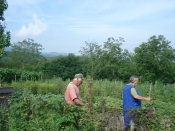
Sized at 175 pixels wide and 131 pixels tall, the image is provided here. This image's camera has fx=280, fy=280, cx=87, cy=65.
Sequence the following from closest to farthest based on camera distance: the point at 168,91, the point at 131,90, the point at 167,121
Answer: the point at 167,121 < the point at 131,90 < the point at 168,91

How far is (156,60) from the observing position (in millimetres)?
24531

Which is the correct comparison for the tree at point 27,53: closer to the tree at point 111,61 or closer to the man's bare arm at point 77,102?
the tree at point 111,61

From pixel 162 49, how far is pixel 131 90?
68.1 ft

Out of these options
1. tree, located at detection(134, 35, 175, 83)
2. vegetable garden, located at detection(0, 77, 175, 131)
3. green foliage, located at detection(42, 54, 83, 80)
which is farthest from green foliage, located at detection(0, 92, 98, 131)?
green foliage, located at detection(42, 54, 83, 80)

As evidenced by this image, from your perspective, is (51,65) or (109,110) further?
(51,65)

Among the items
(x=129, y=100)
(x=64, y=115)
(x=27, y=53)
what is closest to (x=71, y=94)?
(x=64, y=115)

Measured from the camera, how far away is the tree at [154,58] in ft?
80.4

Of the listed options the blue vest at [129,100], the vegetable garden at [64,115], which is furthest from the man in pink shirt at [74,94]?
the blue vest at [129,100]

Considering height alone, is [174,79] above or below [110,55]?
below

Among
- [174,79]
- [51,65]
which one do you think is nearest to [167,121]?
[174,79]

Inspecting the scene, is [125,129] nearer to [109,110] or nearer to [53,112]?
[109,110]

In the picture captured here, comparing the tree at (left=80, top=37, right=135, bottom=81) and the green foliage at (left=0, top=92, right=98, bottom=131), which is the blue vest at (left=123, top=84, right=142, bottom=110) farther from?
the tree at (left=80, top=37, right=135, bottom=81)

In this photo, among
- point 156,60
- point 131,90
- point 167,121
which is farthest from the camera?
point 156,60

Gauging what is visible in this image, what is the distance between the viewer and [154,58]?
2489 centimetres
